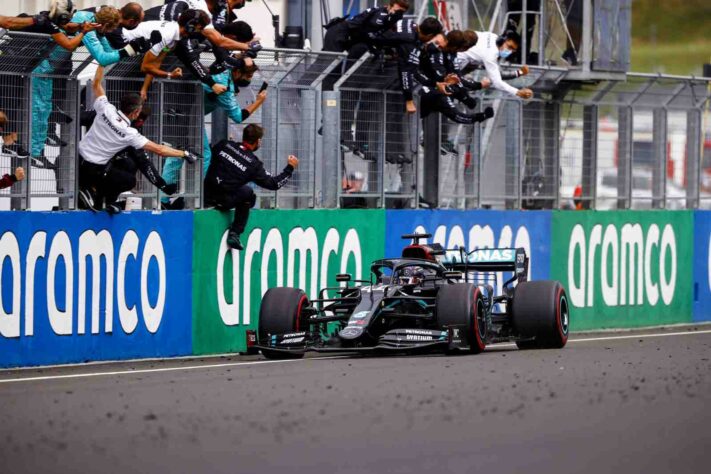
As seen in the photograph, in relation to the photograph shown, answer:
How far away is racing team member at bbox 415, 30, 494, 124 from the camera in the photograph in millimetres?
17828

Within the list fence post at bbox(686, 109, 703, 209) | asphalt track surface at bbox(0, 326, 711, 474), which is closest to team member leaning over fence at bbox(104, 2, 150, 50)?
asphalt track surface at bbox(0, 326, 711, 474)

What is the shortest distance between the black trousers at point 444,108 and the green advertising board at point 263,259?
150 cm

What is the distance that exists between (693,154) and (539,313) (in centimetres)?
804

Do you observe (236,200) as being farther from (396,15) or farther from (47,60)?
(396,15)

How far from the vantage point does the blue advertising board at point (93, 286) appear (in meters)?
14.0

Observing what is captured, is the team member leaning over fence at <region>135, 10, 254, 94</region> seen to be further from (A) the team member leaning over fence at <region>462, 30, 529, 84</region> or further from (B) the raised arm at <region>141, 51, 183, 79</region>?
(A) the team member leaning over fence at <region>462, 30, 529, 84</region>

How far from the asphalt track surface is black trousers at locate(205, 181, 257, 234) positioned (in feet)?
7.50

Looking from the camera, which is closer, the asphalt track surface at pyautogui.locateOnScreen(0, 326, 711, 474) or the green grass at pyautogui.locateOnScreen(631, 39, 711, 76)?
the asphalt track surface at pyautogui.locateOnScreen(0, 326, 711, 474)

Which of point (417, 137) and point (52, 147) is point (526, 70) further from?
point (52, 147)

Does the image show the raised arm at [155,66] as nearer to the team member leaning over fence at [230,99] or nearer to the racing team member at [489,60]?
the team member leaning over fence at [230,99]

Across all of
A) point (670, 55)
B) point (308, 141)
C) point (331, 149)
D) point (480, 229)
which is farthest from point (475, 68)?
point (670, 55)

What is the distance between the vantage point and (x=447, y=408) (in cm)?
1020

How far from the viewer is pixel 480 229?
63.9 feet

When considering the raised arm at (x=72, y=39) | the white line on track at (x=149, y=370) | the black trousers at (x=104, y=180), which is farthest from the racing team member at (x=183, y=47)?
the white line on track at (x=149, y=370)
